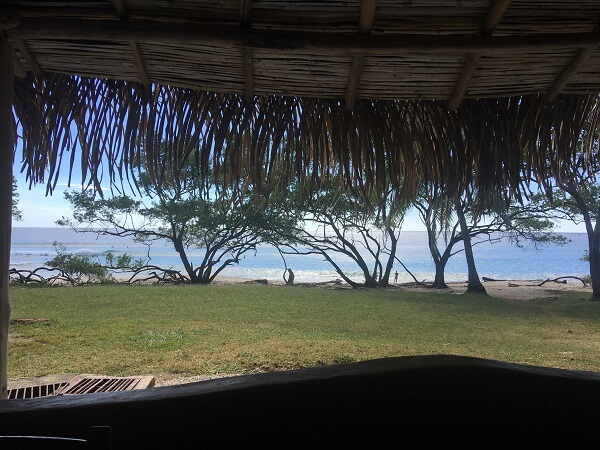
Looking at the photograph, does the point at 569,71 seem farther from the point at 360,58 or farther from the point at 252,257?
the point at 252,257

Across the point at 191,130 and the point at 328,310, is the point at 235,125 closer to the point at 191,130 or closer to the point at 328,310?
the point at 191,130

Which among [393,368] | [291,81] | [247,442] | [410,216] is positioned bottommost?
[247,442]

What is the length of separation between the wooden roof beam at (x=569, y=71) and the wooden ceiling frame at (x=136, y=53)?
1113 mm

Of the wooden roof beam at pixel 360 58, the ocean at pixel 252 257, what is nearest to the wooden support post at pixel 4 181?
the wooden roof beam at pixel 360 58

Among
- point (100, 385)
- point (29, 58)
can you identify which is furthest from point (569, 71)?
point (100, 385)

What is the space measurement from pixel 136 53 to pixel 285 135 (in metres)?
0.56

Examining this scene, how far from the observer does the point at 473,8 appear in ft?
3.88

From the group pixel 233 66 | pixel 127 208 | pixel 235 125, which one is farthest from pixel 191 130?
pixel 127 208

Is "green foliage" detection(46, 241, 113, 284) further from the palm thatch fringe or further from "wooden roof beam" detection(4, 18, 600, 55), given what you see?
"wooden roof beam" detection(4, 18, 600, 55)

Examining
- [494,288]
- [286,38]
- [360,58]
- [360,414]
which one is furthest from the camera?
[494,288]

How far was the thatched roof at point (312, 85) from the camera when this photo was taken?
3.95ft

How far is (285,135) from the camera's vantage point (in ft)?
5.66

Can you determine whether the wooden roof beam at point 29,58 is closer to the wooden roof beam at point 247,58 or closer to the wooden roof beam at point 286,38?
the wooden roof beam at point 286,38

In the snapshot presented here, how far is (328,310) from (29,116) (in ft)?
6.74
